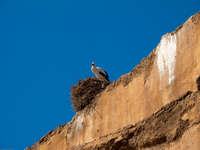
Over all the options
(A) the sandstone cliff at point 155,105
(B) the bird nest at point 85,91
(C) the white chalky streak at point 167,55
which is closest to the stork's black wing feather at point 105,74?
(B) the bird nest at point 85,91

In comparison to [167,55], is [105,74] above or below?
above

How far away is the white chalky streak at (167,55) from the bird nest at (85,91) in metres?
2.73

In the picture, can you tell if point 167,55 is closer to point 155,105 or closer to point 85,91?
point 155,105

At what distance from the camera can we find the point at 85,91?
13266 mm

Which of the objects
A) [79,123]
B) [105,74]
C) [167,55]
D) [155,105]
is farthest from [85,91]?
[105,74]

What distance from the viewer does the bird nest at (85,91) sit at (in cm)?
1274

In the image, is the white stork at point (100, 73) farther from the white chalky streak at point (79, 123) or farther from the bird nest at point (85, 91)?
the white chalky streak at point (79, 123)

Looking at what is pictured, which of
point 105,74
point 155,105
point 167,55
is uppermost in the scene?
point 105,74

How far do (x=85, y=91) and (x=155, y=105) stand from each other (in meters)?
3.58

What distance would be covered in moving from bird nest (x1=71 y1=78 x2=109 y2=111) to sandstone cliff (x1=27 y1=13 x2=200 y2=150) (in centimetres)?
38

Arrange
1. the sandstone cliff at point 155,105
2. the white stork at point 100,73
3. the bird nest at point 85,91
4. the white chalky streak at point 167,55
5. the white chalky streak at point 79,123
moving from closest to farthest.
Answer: the sandstone cliff at point 155,105
the white chalky streak at point 167,55
the white chalky streak at point 79,123
the bird nest at point 85,91
the white stork at point 100,73

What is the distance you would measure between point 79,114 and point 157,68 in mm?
3129

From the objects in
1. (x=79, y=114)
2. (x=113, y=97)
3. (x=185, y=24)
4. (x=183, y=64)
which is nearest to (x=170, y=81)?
(x=183, y=64)

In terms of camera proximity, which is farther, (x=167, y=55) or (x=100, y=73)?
(x=100, y=73)
